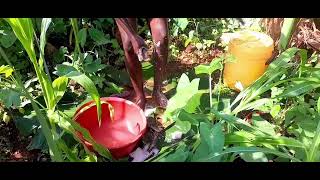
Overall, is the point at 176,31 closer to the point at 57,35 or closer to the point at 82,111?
the point at 57,35

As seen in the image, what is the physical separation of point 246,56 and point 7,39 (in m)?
1.34

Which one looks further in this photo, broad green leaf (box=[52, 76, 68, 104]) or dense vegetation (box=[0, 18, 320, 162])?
broad green leaf (box=[52, 76, 68, 104])

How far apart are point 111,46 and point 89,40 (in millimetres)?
149

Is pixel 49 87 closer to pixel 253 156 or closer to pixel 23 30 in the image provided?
pixel 23 30

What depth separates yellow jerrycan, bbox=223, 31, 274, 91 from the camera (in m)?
2.32

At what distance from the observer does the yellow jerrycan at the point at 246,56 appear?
2.32m

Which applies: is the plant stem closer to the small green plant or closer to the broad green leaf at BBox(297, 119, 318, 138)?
the small green plant

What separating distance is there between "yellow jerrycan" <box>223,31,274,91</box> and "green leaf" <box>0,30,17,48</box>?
48.3 inches

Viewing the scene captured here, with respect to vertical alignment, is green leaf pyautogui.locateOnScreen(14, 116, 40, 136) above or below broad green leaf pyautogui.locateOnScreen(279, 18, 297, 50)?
below

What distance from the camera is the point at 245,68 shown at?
7.80 ft

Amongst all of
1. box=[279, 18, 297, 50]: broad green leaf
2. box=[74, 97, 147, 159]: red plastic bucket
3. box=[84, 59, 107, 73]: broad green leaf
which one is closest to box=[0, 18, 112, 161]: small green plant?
box=[74, 97, 147, 159]: red plastic bucket

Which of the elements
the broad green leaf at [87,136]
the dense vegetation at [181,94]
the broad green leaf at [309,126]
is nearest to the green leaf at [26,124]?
the dense vegetation at [181,94]

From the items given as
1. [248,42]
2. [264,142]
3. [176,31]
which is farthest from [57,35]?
[264,142]

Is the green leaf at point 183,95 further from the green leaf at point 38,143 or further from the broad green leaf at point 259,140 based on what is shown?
the green leaf at point 38,143
